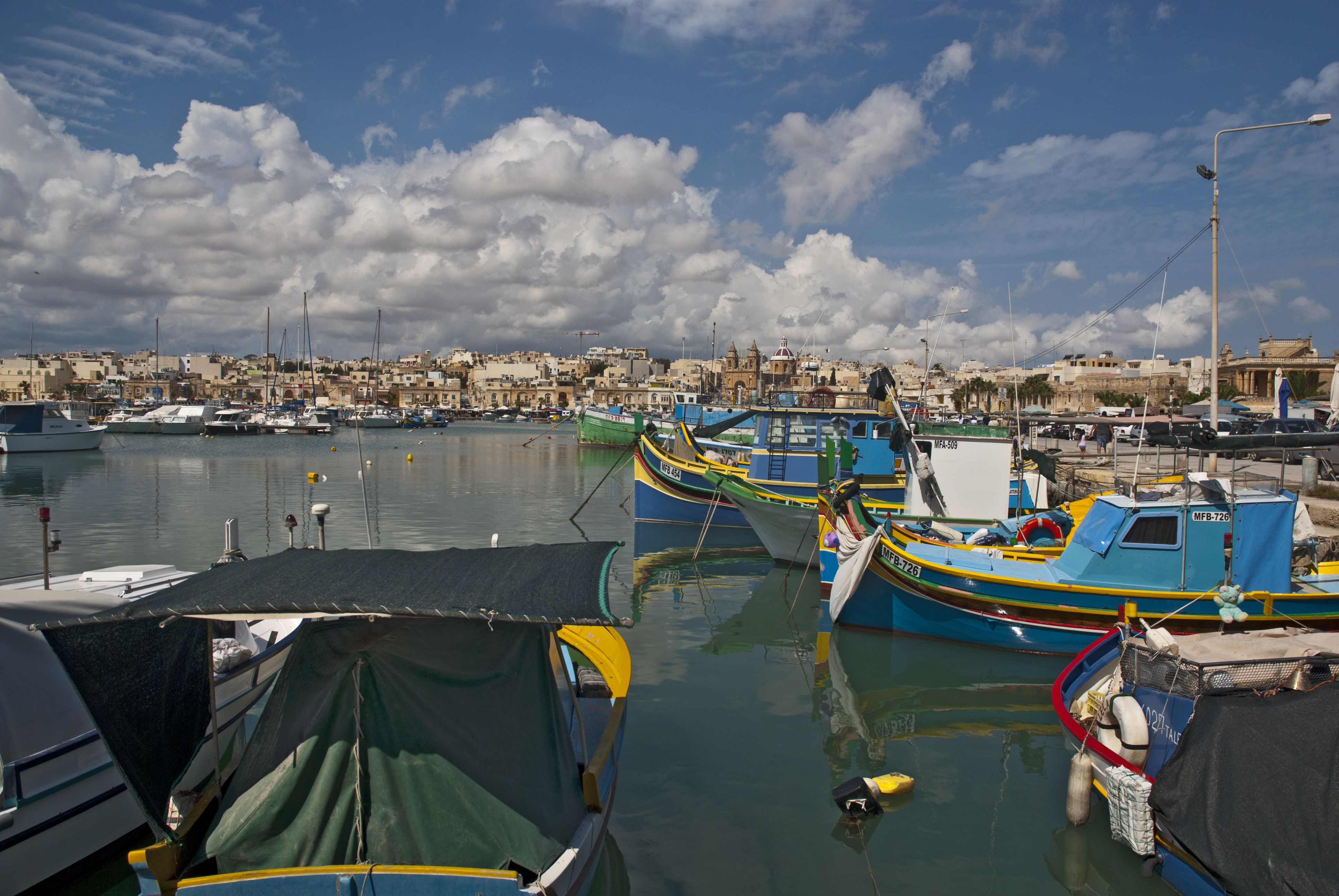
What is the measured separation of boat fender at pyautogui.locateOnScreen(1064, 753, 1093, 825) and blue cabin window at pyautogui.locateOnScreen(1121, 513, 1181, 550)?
4.73m

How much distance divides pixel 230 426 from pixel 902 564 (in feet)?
256

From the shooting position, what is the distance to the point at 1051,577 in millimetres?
11047

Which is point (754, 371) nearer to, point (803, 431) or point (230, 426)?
point (230, 426)

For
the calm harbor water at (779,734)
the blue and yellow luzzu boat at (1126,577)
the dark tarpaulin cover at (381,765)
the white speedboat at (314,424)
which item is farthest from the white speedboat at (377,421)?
the dark tarpaulin cover at (381,765)

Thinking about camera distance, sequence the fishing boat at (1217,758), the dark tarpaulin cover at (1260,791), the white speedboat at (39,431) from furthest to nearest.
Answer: the white speedboat at (39,431) → the fishing boat at (1217,758) → the dark tarpaulin cover at (1260,791)

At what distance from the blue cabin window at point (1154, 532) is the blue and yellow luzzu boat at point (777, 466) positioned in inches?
347

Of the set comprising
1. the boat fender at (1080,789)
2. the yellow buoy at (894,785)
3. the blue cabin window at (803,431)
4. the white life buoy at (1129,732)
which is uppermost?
the blue cabin window at (803,431)

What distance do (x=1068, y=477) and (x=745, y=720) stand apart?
22833mm

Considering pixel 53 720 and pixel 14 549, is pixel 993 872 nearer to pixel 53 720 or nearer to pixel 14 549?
pixel 53 720

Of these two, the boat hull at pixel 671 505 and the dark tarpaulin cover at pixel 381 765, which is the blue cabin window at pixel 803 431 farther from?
the dark tarpaulin cover at pixel 381 765

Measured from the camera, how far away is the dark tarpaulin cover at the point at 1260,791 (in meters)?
4.84

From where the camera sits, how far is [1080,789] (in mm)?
6660

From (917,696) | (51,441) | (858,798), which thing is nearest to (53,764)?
(858,798)

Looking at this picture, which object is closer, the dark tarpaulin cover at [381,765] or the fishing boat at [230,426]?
the dark tarpaulin cover at [381,765]
